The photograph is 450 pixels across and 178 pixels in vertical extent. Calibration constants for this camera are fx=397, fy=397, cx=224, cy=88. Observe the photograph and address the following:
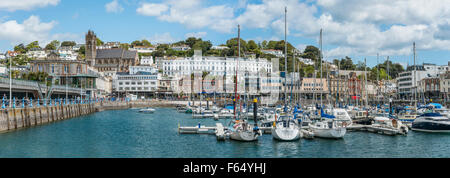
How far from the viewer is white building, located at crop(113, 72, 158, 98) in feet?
504

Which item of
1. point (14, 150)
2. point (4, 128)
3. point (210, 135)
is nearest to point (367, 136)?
point (210, 135)

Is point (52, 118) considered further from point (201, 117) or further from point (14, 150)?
point (14, 150)

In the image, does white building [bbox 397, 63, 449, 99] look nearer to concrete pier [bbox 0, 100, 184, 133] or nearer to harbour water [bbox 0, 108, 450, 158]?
harbour water [bbox 0, 108, 450, 158]

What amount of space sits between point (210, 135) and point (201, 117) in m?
31.6

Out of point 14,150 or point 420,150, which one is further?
point 420,150

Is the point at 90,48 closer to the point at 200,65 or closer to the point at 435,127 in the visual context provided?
the point at 200,65

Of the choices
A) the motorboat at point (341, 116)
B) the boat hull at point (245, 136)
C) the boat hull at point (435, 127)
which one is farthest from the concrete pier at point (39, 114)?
the boat hull at point (435, 127)

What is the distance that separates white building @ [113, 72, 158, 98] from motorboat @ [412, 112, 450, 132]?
116 metres

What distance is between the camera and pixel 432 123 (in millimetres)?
46375

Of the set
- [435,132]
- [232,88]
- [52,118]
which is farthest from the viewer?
[232,88]

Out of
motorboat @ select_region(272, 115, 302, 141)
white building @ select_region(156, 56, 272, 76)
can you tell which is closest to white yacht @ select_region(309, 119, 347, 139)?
motorboat @ select_region(272, 115, 302, 141)

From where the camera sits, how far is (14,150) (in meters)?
31.8

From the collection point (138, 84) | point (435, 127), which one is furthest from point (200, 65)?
point (435, 127)
